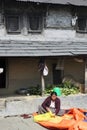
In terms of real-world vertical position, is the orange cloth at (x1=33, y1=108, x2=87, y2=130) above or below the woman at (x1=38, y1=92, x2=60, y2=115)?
below

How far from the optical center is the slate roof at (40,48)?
47.9 ft

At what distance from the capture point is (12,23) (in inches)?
643

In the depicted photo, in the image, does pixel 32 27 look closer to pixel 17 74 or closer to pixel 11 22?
pixel 11 22

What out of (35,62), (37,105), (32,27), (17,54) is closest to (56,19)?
(32,27)

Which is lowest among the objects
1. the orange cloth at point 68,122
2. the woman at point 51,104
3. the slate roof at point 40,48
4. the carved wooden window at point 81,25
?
the orange cloth at point 68,122

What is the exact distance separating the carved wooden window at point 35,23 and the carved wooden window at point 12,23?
588 millimetres

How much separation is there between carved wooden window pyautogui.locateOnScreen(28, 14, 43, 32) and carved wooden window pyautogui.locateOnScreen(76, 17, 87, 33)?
207 cm

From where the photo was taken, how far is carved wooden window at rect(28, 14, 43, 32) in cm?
1667

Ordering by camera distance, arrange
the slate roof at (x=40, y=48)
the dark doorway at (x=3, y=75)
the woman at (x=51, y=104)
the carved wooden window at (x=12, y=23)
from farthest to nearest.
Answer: the dark doorway at (x=3, y=75) → the carved wooden window at (x=12, y=23) → the slate roof at (x=40, y=48) → the woman at (x=51, y=104)

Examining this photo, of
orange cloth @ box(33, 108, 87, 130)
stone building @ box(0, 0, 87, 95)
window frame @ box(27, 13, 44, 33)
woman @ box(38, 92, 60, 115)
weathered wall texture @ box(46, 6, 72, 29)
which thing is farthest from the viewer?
weathered wall texture @ box(46, 6, 72, 29)

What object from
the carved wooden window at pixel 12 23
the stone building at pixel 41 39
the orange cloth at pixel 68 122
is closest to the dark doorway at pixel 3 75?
the stone building at pixel 41 39

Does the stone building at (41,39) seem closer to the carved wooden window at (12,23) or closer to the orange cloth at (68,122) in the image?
the carved wooden window at (12,23)

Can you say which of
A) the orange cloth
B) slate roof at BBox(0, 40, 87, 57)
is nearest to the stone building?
slate roof at BBox(0, 40, 87, 57)

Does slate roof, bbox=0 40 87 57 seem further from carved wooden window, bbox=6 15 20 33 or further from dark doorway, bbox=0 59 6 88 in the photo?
dark doorway, bbox=0 59 6 88
